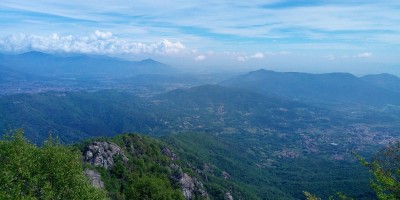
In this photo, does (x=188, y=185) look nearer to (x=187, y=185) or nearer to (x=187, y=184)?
(x=187, y=184)

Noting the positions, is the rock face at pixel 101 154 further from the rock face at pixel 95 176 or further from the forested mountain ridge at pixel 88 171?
the rock face at pixel 95 176

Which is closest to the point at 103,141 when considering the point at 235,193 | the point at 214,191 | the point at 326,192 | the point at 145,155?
the point at 145,155

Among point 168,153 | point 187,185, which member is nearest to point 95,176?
point 187,185

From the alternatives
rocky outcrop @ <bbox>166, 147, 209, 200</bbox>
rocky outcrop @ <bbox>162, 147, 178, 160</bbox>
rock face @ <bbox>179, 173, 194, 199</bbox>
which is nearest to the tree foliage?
rock face @ <bbox>179, 173, 194, 199</bbox>

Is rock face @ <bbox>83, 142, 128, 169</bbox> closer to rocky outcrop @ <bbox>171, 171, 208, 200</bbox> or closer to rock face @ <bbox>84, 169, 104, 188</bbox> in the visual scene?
rock face @ <bbox>84, 169, 104, 188</bbox>

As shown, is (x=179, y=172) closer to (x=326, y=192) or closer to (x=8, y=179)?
(x=8, y=179)

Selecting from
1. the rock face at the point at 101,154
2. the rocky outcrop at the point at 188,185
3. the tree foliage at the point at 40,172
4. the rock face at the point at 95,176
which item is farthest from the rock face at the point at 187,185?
the tree foliage at the point at 40,172
